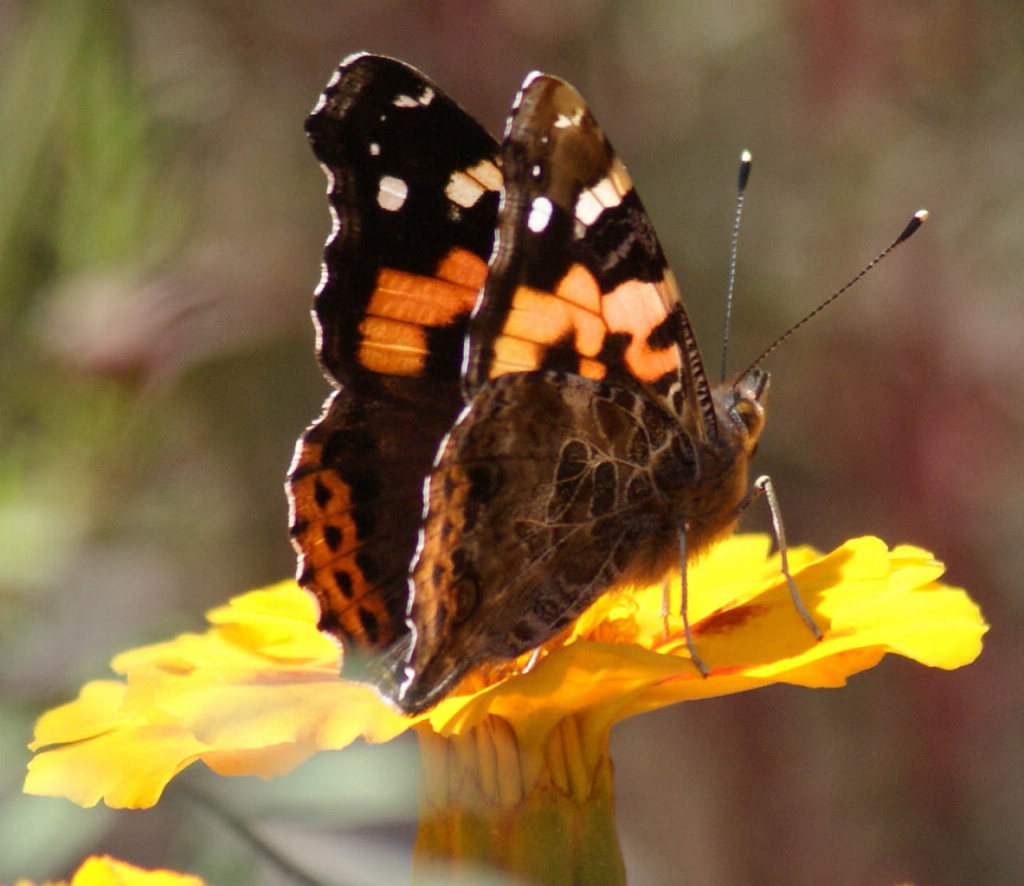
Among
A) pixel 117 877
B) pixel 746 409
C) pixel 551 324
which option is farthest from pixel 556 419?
pixel 117 877

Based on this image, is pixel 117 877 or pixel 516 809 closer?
pixel 117 877

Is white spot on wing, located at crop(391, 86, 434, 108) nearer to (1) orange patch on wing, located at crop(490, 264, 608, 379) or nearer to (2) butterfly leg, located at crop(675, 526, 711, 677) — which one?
(1) orange patch on wing, located at crop(490, 264, 608, 379)

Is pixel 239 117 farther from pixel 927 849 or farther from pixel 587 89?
pixel 927 849

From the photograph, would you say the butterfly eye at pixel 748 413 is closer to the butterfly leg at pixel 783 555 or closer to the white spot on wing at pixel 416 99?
the butterfly leg at pixel 783 555

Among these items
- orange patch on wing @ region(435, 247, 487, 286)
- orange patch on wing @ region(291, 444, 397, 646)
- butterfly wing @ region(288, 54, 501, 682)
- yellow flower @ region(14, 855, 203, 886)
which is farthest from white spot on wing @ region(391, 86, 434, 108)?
yellow flower @ region(14, 855, 203, 886)

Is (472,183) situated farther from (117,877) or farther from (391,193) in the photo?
(117,877)

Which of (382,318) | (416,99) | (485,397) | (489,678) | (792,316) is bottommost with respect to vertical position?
(489,678)

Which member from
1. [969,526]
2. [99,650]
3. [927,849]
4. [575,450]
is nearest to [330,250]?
[575,450]

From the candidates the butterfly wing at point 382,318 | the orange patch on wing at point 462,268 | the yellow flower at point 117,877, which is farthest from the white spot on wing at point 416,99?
the yellow flower at point 117,877
